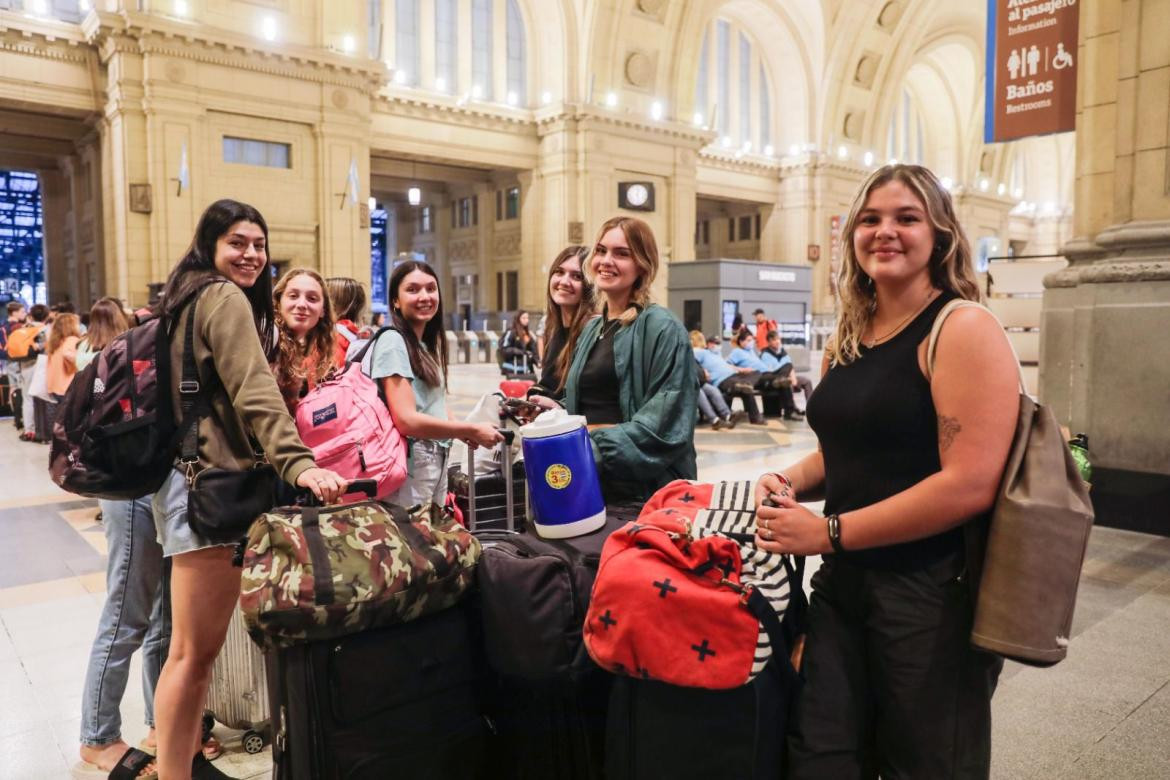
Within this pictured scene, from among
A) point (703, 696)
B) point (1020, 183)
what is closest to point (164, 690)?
point (703, 696)

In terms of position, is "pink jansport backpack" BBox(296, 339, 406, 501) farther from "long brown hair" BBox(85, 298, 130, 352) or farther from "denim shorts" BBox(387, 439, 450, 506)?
"long brown hair" BBox(85, 298, 130, 352)

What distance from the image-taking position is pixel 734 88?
32.8 m

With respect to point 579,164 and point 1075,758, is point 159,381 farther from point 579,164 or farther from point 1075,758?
point 579,164

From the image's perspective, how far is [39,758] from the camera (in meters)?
2.88

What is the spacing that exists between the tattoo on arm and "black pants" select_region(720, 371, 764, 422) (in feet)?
33.9

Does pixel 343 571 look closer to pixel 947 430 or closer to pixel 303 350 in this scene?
pixel 947 430

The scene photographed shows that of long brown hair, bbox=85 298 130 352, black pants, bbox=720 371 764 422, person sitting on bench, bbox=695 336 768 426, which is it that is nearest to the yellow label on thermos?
long brown hair, bbox=85 298 130 352

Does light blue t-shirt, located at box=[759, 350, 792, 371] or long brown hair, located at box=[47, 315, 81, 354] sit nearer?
long brown hair, located at box=[47, 315, 81, 354]

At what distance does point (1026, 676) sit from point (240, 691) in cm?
307

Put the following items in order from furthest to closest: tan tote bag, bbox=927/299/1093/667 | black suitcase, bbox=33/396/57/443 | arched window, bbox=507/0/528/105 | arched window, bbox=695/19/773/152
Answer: arched window, bbox=695/19/773/152
arched window, bbox=507/0/528/105
black suitcase, bbox=33/396/57/443
tan tote bag, bbox=927/299/1093/667

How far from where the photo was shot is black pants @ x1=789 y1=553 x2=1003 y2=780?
5.33ft

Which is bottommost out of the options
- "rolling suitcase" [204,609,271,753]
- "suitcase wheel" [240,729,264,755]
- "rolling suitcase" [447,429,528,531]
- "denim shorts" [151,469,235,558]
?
"suitcase wheel" [240,729,264,755]

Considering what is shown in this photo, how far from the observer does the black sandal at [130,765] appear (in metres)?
2.63

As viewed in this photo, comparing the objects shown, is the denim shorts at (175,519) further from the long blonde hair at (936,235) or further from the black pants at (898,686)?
the long blonde hair at (936,235)
